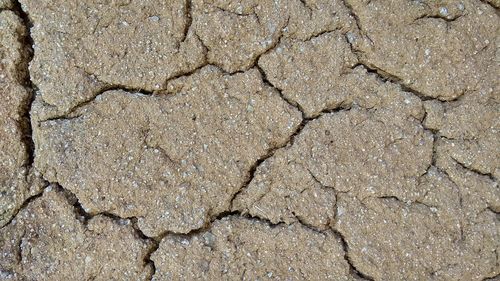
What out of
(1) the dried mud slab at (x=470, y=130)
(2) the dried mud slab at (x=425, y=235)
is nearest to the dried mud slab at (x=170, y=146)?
(2) the dried mud slab at (x=425, y=235)

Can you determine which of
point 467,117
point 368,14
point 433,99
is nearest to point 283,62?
point 368,14

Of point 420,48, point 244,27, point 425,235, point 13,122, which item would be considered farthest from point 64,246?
point 420,48

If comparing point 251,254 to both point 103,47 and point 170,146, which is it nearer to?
point 170,146

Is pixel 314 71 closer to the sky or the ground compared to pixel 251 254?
closer to the sky

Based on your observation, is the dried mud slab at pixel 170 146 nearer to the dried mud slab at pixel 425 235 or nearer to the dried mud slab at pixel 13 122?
the dried mud slab at pixel 13 122

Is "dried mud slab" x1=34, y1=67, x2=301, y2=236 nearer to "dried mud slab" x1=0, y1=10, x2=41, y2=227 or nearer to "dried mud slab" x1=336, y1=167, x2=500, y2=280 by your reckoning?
"dried mud slab" x1=0, y1=10, x2=41, y2=227

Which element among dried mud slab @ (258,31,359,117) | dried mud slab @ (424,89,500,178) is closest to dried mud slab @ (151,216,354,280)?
dried mud slab @ (258,31,359,117)

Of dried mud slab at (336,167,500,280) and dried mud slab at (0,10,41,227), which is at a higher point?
dried mud slab at (336,167,500,280)
